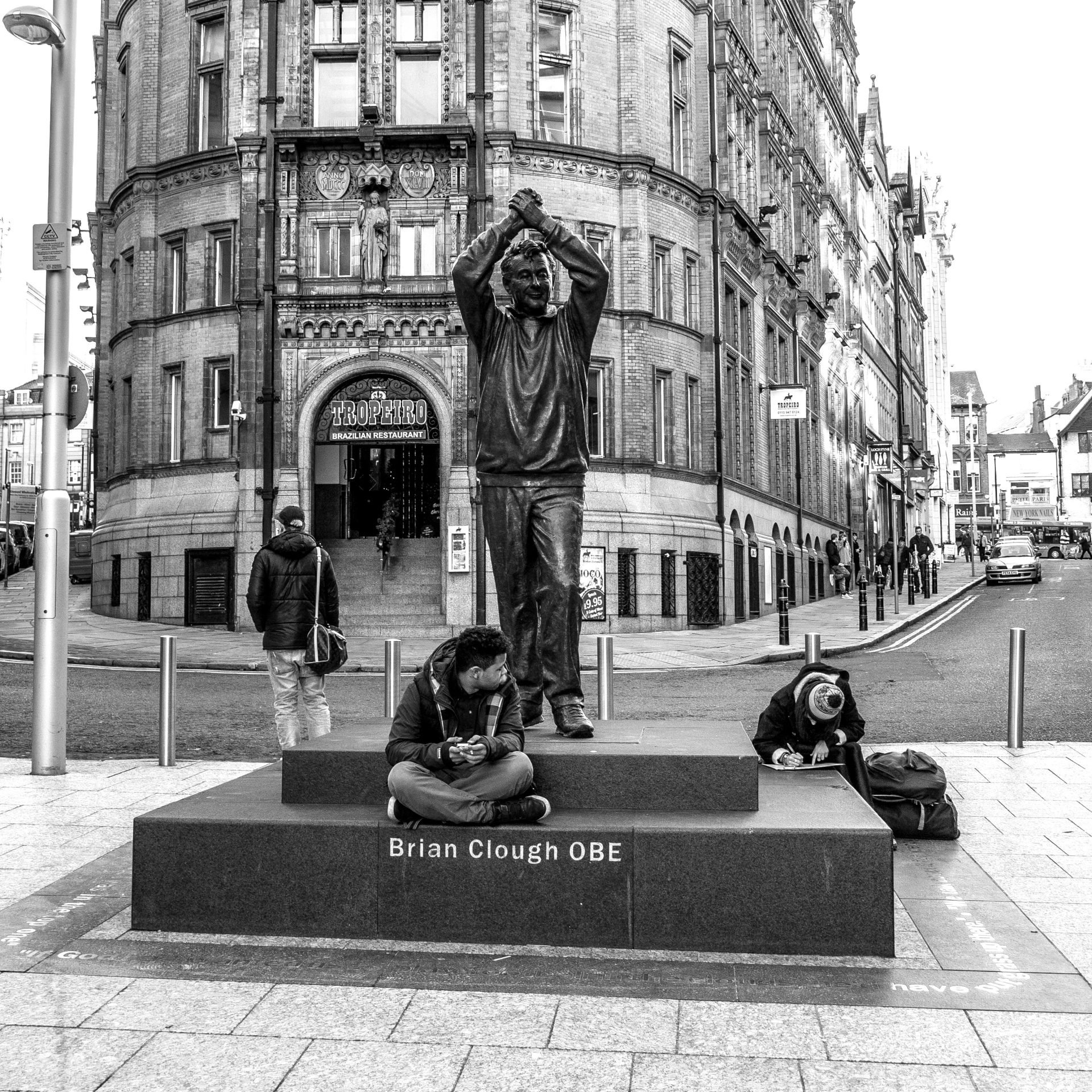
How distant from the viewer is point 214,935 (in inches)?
207

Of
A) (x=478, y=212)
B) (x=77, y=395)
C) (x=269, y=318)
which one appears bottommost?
(x=77, y=395)

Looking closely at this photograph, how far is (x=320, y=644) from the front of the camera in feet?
31.7

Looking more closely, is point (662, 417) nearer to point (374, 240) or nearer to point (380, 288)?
point (380, 288)

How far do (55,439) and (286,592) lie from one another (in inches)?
89.7

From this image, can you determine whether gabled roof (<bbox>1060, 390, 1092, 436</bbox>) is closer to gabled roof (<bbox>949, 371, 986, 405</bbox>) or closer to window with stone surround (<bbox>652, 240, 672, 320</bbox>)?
gabled roof (<bbox>949, 371, 986, 405</bbox>)

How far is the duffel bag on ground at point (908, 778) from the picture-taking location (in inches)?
287

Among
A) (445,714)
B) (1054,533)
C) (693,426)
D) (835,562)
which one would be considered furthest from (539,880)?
(1054,533)

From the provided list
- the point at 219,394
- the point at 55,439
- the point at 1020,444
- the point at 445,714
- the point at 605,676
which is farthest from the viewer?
the point at 1020,444

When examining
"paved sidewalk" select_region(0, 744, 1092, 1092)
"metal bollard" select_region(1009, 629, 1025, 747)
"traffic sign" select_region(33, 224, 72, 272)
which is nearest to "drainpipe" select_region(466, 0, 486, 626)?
"metal bollard" select_region(1009, 629, 1025, 747)

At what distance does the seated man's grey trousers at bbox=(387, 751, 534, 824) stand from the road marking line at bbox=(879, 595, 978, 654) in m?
17.9

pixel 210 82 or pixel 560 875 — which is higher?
pixel 210 82

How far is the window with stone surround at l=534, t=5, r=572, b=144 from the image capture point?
96.3 feet

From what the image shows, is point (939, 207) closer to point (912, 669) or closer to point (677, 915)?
point (912, 669)

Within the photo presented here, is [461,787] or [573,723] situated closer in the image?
[461,787]
